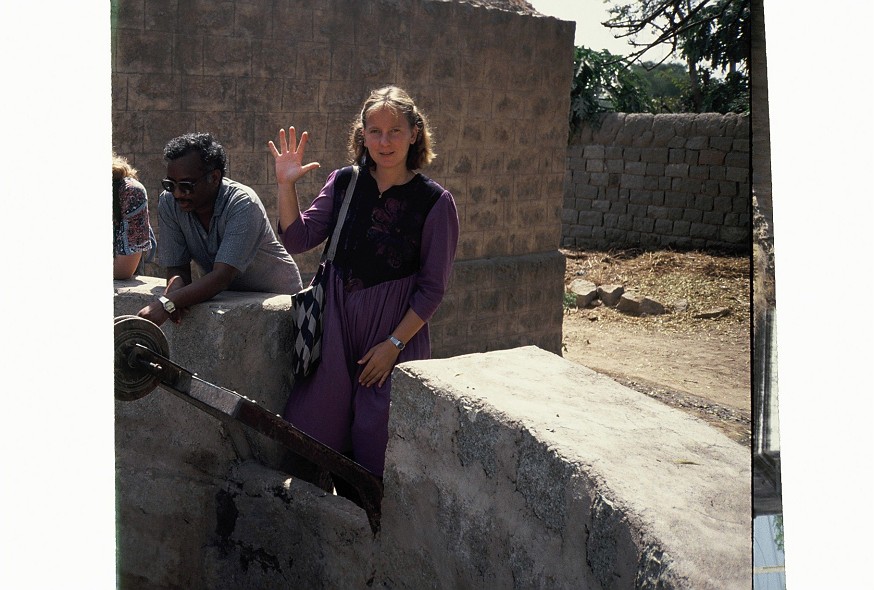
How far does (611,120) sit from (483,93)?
2670 millimetres

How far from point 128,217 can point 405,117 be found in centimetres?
64

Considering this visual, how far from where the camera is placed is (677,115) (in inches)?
69.6

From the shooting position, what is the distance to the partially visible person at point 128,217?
2084 millimetres

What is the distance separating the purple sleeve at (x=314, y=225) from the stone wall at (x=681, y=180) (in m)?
0.65

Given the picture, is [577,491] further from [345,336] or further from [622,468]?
[345,336]

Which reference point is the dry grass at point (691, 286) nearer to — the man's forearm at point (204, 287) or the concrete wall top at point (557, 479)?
the concrete wall top at point (557, 479)

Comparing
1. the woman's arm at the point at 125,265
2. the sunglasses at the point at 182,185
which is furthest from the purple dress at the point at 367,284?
the woman's arm at the point at 125,265

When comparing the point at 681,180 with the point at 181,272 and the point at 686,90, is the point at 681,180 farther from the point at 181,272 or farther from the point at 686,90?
the point at 181,272

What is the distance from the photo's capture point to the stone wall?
5.20 feet

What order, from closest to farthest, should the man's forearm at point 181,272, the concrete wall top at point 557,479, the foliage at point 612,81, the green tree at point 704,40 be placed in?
the concrete wall top at point 557,479 → the green tree at point 704,40 → the foliage at point 612,81 → the man's forearm at point 181,272

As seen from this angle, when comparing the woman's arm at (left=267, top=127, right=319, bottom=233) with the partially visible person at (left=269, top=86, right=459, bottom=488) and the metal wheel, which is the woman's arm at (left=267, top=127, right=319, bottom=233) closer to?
the partially visible person at (left=269, top=86, right=459, bottom=488)

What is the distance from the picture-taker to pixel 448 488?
1853mm

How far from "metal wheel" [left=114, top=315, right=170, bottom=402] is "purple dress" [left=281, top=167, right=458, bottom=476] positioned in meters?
0.40

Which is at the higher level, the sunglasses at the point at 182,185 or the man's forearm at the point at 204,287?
the sunglasses at the point at 182,185
